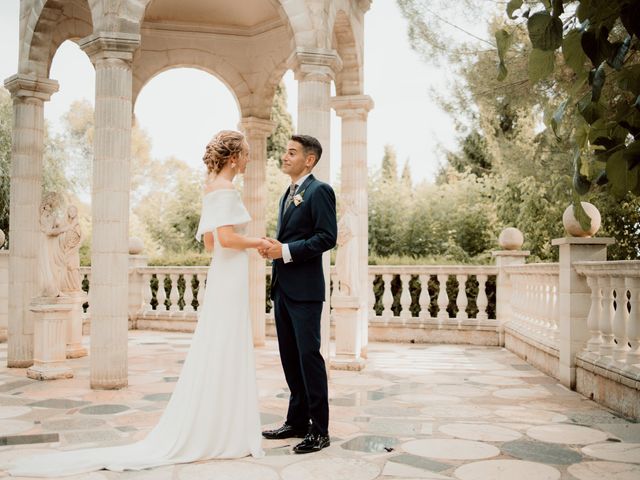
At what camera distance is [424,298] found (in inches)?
442

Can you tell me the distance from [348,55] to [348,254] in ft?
9.63

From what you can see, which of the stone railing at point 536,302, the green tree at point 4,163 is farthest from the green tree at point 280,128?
the stone railing at point 536,302

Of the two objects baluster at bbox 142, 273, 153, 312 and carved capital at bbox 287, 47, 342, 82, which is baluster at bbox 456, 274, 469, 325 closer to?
carved capital at bbox 287, 47, 342, 82

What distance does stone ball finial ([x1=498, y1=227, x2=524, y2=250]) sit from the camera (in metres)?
10.9

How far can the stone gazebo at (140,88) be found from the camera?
23.1 feet

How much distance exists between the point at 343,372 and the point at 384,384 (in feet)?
3.17

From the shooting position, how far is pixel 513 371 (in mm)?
8375

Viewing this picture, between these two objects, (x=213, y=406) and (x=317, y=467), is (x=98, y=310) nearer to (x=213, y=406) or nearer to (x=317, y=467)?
(x=213, y=406)

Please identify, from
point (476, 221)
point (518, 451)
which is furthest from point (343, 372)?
point (476, 221)

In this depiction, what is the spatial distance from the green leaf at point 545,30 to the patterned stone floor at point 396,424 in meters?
3.11

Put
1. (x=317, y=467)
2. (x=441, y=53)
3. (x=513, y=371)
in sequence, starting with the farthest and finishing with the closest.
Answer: (x=441, y=53) → (x=513, y=371) → (x=317, y=467)

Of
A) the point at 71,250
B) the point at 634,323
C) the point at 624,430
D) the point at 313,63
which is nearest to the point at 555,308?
the point at 634,323

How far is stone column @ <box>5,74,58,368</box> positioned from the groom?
4980 millimetres

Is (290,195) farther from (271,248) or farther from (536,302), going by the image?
(536,302)
